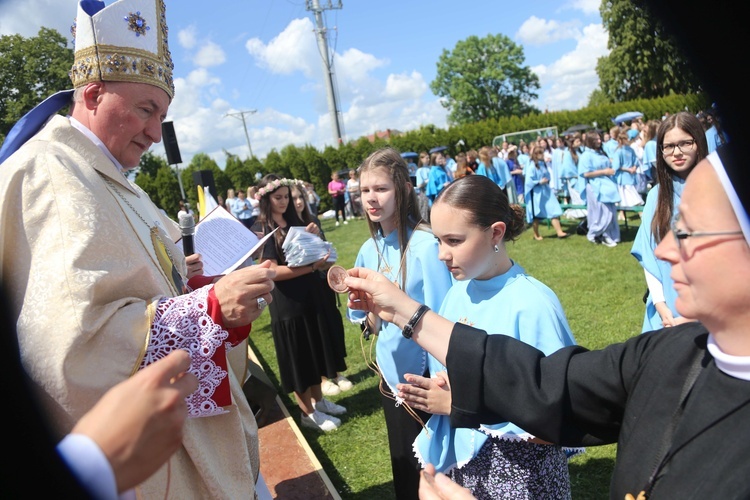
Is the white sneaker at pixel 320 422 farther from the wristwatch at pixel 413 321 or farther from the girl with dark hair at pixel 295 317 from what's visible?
the wristwatch at pixel 413 321

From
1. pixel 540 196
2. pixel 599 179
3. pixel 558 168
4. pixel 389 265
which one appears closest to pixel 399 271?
pixel 389 265

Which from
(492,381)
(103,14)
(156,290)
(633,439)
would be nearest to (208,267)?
(156,290)

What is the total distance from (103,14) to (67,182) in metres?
0.82

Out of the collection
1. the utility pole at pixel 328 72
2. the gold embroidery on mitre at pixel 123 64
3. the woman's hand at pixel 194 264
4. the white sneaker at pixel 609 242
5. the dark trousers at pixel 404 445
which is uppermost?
the utility pole at pixel 328 72

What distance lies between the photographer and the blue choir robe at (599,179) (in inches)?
376

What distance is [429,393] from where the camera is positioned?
1.97 meters

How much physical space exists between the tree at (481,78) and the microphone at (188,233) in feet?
208

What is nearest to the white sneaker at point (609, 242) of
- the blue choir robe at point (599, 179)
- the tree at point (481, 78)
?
the blue choir robe at point (599, 179)

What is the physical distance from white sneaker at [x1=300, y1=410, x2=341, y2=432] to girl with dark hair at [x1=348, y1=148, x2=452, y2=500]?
5.31ft

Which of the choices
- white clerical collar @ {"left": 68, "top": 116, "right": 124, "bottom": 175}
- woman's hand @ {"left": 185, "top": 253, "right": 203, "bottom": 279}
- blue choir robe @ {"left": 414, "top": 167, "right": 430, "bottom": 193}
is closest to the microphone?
woman's hand @ {"left": 185, "top": 253, "right": 203, "bottom": 279}

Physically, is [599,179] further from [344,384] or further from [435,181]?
[344,384]

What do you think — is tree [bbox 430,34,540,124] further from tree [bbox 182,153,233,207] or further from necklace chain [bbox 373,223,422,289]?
necklace chain [bbox 373,223,422,289]

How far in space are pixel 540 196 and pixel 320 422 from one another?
8096mm

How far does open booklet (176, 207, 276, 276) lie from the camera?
2.53 metres
